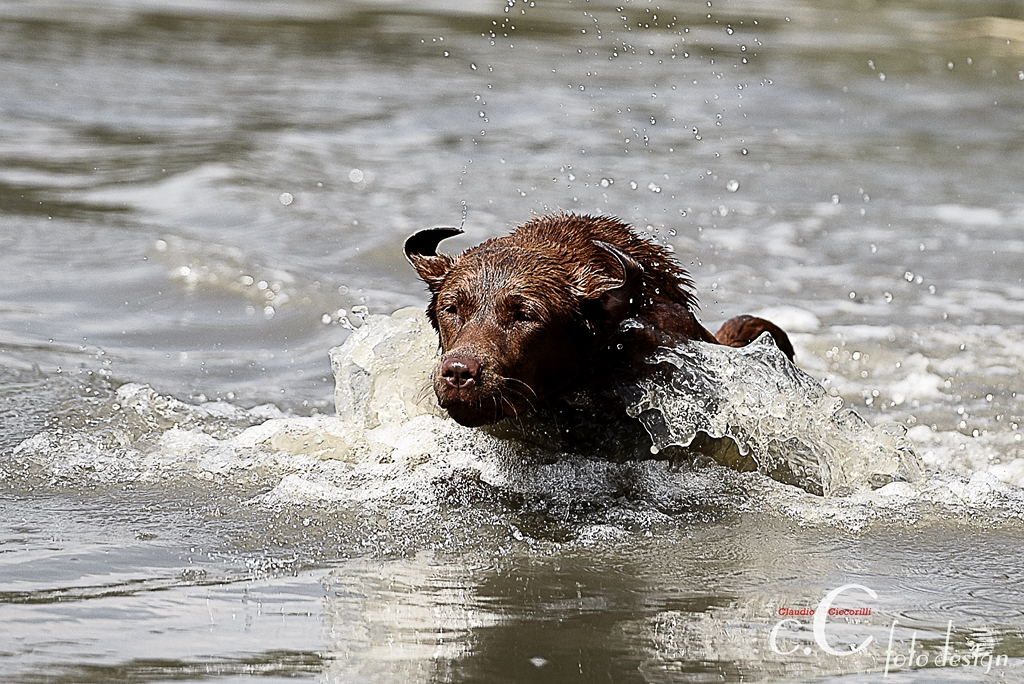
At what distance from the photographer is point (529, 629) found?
4.27 metres

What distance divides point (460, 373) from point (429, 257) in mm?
958

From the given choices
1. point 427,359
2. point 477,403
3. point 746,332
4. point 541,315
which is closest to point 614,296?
point 541,315

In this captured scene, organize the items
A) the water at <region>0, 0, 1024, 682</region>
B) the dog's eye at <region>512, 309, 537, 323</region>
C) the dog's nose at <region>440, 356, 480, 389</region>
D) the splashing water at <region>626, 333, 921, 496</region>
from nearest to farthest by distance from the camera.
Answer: the water at <region>0, 0, 1024, 682</region>, the dog's nose at <region>440, 356, 480, 389</region>, the dog's eye at <region>512, 309, 537, 323</region>, the splashing water at <region>626, 333, 921, 496</region>

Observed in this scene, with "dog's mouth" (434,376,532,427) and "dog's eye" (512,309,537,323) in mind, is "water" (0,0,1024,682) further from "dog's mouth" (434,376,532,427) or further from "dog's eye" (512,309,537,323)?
"dog's eye" (512,309,537,323)

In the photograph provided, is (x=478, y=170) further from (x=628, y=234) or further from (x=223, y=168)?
(x=628, y=234)

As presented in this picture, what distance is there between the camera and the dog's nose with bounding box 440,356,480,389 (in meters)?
5.07

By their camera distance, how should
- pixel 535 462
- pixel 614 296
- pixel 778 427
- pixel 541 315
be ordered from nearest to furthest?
pixel 541 315
pixel 614 296
pixel 535 462
pixel 778 427

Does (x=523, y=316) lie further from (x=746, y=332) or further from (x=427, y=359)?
(x=746, y=332)

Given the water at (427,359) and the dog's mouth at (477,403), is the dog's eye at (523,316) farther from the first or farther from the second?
the water at (427,359)

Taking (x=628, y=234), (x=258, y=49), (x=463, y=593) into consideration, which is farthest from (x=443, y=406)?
(x=258, y=49)

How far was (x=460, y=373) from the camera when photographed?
5066mm

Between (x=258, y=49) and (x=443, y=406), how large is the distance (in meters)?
14.8

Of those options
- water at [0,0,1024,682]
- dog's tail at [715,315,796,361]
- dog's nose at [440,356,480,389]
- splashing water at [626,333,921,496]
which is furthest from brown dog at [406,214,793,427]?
dog's tail at [715,315,796,361]

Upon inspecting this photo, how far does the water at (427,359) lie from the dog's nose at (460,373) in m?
0.57
